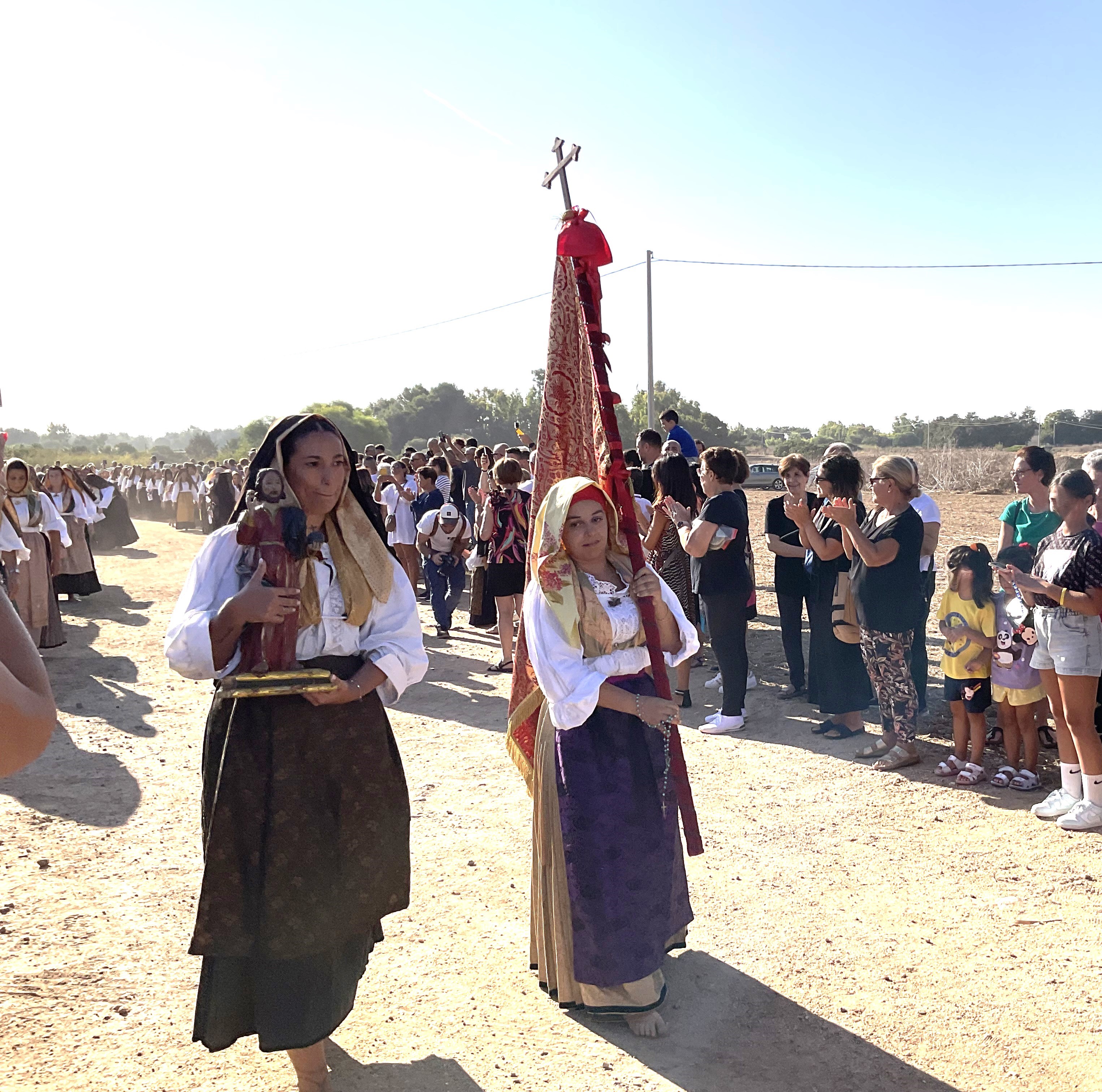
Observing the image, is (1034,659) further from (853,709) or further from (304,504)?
(304,504)

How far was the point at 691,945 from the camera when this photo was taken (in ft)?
14.0

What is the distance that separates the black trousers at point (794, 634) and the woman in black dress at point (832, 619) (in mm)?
803

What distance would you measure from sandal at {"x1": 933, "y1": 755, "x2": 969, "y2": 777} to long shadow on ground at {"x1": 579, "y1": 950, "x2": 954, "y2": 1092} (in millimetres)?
2765

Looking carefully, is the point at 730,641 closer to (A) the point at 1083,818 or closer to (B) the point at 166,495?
(A) the point at 1083,818

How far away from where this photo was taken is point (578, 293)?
385 cm

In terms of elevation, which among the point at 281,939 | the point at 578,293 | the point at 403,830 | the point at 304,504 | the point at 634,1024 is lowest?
the point at 634,1024

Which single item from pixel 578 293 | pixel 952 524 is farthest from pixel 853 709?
pixel 952 524

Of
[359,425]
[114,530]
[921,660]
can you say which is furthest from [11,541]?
[359,425]

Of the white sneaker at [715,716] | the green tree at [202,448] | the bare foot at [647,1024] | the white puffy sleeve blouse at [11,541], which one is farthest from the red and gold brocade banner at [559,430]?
the green tree at [202,448]

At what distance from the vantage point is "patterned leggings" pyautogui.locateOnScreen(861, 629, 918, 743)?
627 cm

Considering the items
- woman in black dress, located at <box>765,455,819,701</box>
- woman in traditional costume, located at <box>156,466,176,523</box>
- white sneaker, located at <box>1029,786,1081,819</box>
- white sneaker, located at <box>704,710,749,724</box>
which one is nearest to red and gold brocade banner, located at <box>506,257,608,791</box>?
white sneaker, located at <box>1029,786,1081,819</box>

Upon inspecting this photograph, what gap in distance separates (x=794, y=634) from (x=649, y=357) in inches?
692

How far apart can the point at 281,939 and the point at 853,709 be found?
5.09m

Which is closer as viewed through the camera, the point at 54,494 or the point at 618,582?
the point at 618,582
